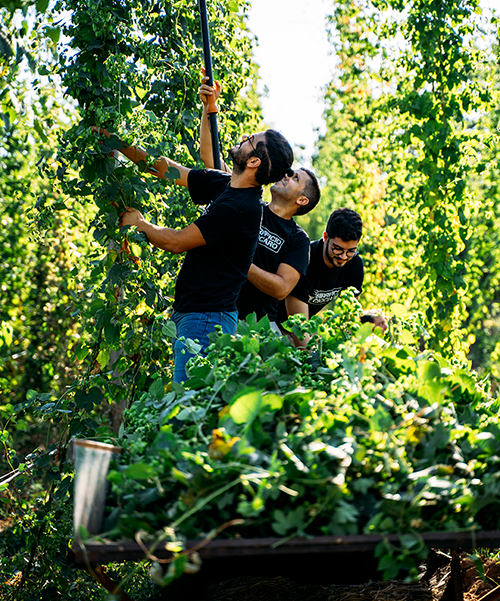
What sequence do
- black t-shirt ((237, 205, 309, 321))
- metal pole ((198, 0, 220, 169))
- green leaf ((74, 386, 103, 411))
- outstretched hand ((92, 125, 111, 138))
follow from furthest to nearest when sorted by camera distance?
1. black t-shirt ((237, 205, 309, 321))
2. metal pole ((198, 0, 220, 169))
3. green leaf ((74, 386, 103, 411))
4. outstretched hand ((92, 125, 111, 138))

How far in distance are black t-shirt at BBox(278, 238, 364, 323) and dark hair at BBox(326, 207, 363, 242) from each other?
0.23 meters

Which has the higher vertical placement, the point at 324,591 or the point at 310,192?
the point at 310,192

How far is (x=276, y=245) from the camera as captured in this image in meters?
2.69

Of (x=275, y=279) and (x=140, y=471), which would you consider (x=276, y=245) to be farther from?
(x=140, y=471)

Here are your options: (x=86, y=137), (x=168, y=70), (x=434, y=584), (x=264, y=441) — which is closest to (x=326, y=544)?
(x=264, y=441)

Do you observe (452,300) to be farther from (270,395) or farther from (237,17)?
(270,395)

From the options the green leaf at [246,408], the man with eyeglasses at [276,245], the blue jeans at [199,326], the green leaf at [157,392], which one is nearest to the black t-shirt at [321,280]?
the man with eyeglasses at [276,245]

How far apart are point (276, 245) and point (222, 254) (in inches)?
21.7

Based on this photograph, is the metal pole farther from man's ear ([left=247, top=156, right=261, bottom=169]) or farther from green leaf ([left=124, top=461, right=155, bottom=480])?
green leaf ([left=124, top=461, right=155, bottom=480])

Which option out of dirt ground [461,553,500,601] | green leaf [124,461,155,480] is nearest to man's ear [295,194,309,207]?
dirt ground [461,553,500,601]

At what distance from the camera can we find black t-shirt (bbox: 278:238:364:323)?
2.95 m

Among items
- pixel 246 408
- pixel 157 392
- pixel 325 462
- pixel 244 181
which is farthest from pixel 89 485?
pixel 244 181

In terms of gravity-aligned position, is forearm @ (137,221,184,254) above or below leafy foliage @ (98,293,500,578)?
above

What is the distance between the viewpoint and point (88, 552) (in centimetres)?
105
